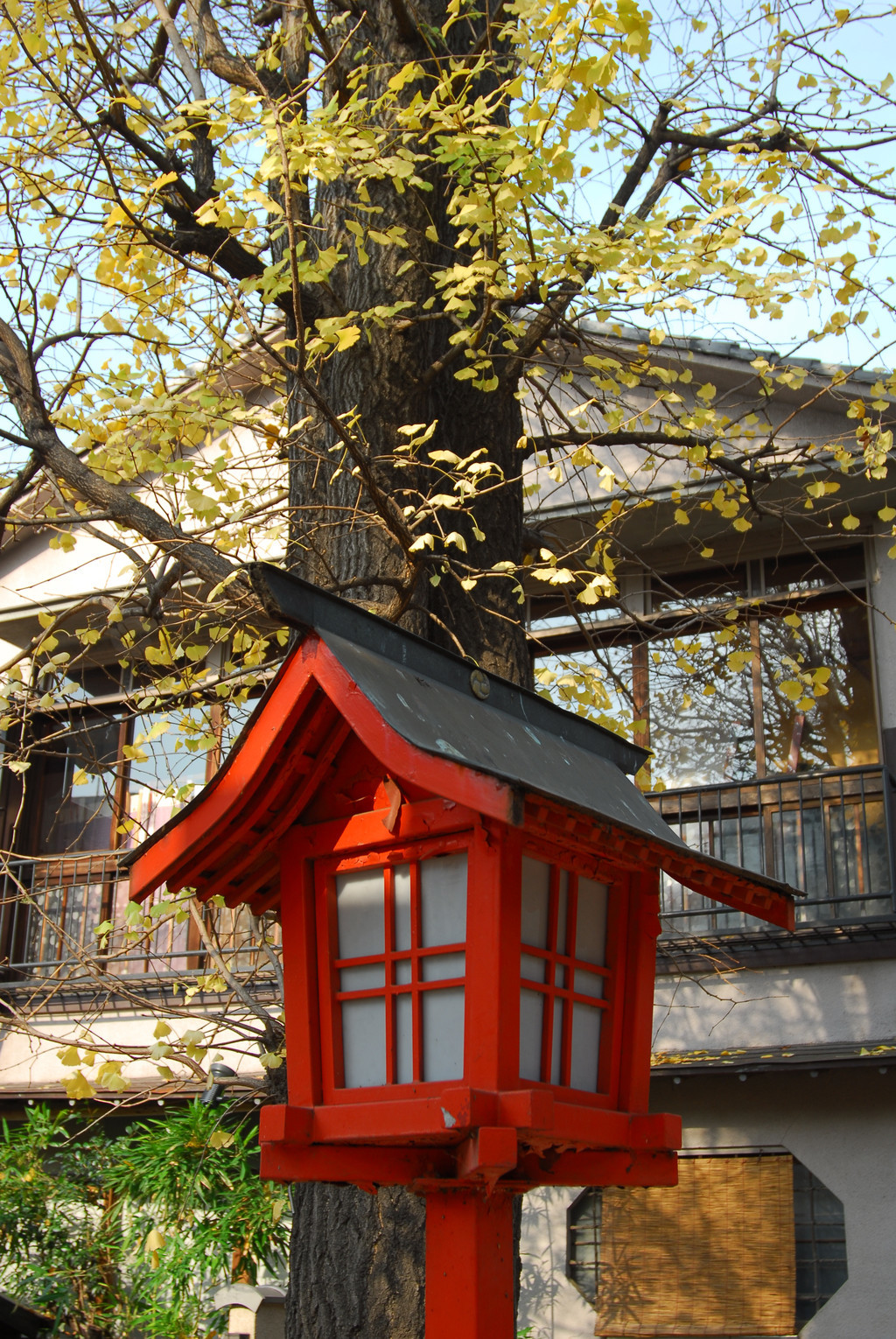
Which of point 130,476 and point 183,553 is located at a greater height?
point 130,476

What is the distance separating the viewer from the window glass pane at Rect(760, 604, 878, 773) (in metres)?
9.20

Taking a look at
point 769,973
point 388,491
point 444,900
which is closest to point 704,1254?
point 769,973

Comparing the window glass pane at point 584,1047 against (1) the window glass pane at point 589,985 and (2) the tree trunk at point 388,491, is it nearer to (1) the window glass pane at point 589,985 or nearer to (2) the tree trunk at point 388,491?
(1) the window glass pane at point 589,985

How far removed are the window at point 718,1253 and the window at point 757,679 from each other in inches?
111

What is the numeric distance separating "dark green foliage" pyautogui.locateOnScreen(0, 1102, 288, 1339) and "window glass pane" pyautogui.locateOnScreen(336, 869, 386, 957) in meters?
5.36

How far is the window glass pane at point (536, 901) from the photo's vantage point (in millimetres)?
2949

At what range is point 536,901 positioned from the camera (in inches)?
118

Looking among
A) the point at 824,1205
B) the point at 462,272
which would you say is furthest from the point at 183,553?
the point at 824,1205

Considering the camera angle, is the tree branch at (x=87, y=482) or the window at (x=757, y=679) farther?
the window at (x=757, y=679)

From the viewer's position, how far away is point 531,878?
298cm

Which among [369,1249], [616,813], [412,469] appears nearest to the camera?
[616,813]

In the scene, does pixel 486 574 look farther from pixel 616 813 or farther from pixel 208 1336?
pixel 208 1336

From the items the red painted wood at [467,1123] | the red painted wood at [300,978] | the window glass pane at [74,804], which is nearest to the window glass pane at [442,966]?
the red painted wood at [467,1123]

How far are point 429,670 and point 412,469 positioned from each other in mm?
2144
